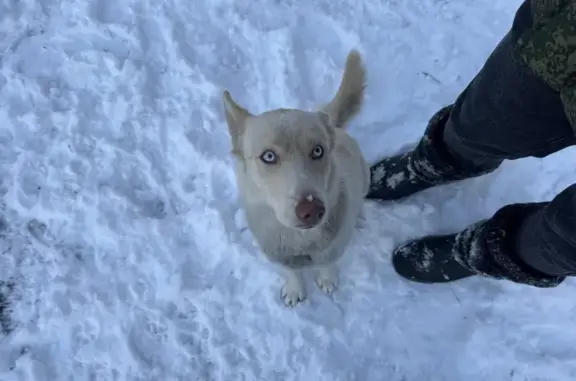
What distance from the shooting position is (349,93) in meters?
2.83

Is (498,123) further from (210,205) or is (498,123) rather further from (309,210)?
(210,205)

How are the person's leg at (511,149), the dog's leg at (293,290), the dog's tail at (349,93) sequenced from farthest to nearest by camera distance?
the dog's leg at (293,290) → the dog's tail at (349,93) → the person's leg at (511,149)

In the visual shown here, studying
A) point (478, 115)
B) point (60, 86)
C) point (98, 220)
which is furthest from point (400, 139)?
point (60, 86)

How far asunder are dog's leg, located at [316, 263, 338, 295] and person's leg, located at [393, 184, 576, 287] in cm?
66

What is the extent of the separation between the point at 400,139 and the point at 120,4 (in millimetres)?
2327

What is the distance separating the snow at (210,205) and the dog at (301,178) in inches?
17.3

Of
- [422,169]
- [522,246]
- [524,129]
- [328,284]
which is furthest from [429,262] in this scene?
[524,129]

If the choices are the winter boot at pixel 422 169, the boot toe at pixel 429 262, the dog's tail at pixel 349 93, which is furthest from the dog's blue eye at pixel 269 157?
the boot toe at pixel 429 262

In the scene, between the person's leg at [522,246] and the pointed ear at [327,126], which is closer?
the person's leg at [522,246]

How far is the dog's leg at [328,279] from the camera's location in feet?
11.3

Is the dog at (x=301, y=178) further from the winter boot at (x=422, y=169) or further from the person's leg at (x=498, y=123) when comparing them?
the person's leg at (x=498, y=123)

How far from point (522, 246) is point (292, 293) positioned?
153cm

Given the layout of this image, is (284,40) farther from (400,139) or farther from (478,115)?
(478,115)

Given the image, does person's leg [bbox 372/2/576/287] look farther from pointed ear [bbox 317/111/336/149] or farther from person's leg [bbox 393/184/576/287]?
pointed ear [bbox 317/111/336/149]
